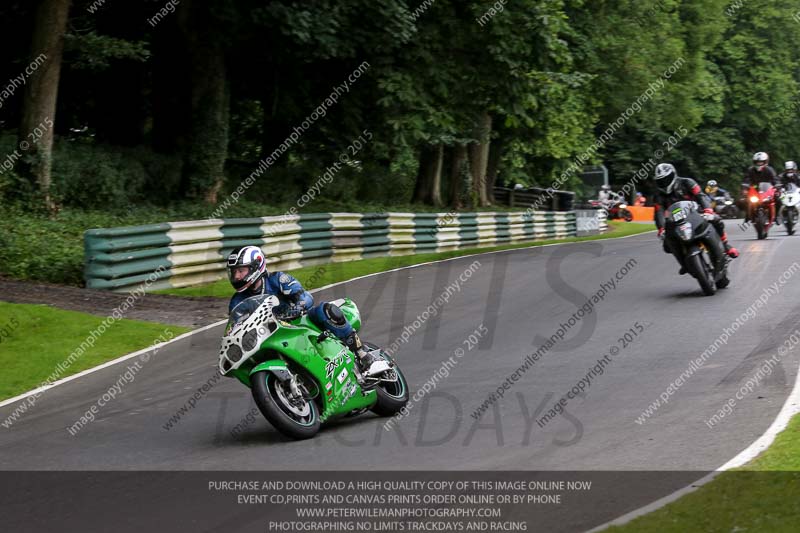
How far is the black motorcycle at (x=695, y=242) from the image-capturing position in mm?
15250

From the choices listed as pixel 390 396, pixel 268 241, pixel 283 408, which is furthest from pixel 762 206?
pixel 283 408

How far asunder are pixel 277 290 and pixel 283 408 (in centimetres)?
98

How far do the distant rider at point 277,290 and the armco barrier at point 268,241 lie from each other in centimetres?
790

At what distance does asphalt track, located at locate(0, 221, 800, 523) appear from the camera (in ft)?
25.3

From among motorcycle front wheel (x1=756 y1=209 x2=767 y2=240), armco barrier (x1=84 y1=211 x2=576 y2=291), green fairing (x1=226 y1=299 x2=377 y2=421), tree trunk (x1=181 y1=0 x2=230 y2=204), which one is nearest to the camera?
green fairing (x1=226 y1=299 x2=377 y2=421)

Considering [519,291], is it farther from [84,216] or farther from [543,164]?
[543,164]

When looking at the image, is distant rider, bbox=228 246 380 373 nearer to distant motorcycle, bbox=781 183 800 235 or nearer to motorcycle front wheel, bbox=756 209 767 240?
motorcycle front wheel, bbox=756 209 767 240

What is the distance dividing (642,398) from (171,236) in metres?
9.95

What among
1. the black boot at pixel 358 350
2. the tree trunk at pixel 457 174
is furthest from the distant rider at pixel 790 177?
the black boot at pixel 358 350

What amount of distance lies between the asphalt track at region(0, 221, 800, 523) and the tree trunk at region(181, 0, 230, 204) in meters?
10.5

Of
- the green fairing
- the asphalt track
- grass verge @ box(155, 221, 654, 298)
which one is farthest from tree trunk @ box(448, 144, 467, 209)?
the green fairing

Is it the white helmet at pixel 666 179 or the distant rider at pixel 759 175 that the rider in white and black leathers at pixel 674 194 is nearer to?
the white helmet at pixel 666 179

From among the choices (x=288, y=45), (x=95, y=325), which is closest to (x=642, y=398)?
(x=95, y=325)

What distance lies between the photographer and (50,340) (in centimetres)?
1311
